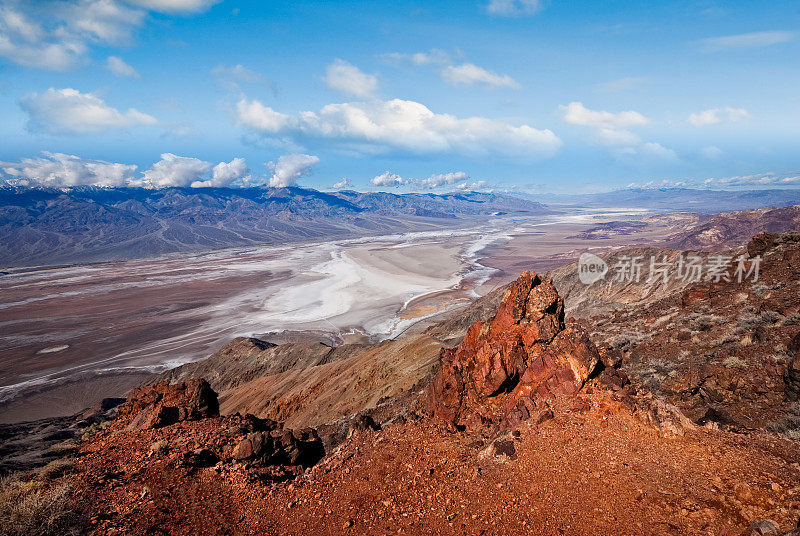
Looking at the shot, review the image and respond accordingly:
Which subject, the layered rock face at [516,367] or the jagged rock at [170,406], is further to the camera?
the jagged rock at [170,406]

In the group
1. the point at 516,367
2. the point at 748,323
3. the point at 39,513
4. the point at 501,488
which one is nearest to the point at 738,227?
the point at 748,323

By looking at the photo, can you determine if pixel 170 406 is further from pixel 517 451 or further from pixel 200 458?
pixel 517 451

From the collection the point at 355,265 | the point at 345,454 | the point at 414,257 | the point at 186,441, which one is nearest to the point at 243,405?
the point at 186,441

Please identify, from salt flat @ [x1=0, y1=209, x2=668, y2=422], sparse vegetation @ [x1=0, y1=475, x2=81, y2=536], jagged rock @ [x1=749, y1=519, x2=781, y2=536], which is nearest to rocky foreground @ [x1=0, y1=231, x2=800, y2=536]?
jagged rock @ [x1=749, y1=519, x2=781, y2=536]

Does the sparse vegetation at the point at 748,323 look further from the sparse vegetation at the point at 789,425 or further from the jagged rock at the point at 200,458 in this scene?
the jagged rock at the point at 200,458
